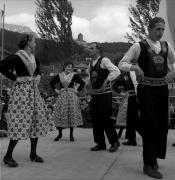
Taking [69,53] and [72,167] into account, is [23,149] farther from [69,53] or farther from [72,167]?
[69,53]

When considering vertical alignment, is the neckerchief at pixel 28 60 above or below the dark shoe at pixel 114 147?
above

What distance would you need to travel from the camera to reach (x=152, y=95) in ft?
13.9

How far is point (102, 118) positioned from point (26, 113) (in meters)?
1.66

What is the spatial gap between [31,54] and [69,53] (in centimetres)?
3230

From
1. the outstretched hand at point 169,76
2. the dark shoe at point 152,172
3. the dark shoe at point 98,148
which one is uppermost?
the outstretched hand at point 169,76

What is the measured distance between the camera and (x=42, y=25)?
37.1 metres

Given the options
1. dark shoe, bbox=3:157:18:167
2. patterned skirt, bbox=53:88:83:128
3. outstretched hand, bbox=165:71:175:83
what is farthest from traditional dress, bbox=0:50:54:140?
patterned skirt, bbox=53:88:83:128

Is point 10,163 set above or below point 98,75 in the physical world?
below

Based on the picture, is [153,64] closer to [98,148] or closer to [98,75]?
[98,75]

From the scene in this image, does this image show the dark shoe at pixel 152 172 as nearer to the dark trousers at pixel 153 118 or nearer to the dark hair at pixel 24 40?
the dark trousers at pixel 153 118

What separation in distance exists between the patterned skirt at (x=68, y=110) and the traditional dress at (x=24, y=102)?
8.58ft

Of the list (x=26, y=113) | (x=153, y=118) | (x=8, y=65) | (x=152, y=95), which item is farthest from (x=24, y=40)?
(x=153, y=118)

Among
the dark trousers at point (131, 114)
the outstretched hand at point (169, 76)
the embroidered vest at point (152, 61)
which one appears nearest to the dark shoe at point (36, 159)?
the embroidered vest at point (152, 61)

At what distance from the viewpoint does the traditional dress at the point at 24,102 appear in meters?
4.66
